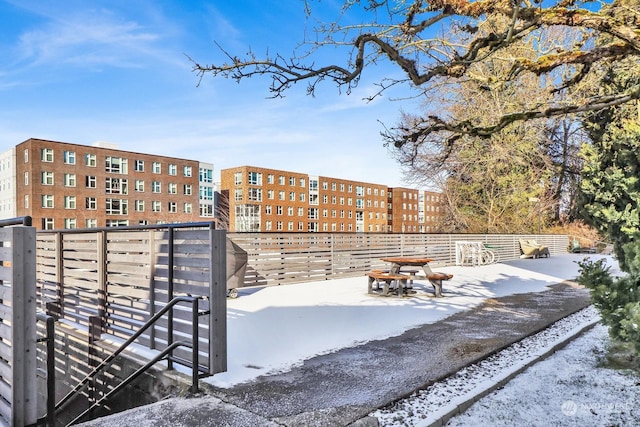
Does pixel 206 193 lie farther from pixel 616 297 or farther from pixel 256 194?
pixel 616 297

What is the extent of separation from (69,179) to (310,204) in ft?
128

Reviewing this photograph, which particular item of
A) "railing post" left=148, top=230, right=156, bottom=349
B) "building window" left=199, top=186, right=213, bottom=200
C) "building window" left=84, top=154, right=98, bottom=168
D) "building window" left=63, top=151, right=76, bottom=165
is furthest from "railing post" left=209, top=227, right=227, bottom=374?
"building window" left=199, top=186, right=213, bottom=200

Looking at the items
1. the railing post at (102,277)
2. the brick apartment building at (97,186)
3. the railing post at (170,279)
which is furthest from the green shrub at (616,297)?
the brick apartment building at (97,186)

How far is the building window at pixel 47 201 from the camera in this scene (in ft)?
149

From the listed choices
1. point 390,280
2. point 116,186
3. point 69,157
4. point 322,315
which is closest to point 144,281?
point 322,315

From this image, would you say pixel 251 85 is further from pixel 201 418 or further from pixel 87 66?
pixel 87 66

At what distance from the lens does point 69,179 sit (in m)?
47.4

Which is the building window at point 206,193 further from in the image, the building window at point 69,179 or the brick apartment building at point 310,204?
the building window at point 69,179

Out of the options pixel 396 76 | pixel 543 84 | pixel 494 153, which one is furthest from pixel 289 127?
pixel 396 76

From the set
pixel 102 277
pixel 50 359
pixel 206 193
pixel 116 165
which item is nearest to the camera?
pixel 50 359

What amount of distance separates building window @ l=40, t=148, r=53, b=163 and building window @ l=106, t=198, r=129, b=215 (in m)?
7.41

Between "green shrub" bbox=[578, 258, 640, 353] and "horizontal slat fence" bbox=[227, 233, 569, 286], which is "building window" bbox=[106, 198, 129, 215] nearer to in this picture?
"horizontal slat fence" bbox=[227, 233, 569, 286]

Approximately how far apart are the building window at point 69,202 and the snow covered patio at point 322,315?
44.7 meters

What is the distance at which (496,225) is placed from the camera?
83.1 ft
